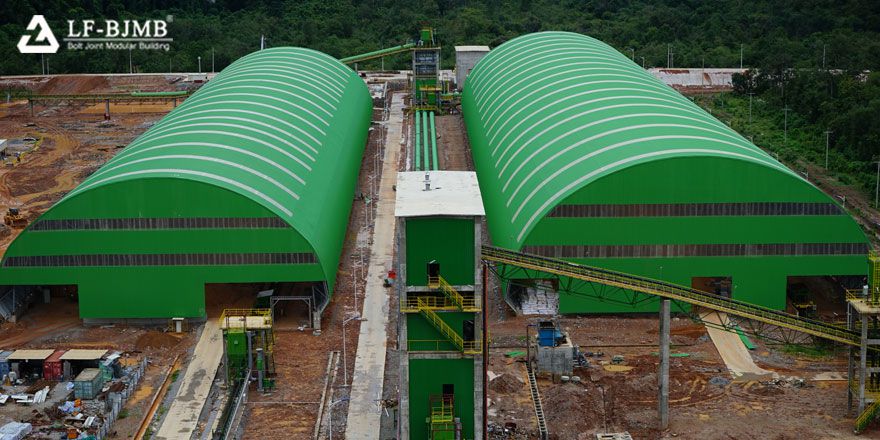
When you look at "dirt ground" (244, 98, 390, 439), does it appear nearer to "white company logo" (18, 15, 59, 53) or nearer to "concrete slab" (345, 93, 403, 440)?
"concrete slab" (345, 93, 403, 440)

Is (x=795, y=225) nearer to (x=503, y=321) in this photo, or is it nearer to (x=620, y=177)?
(x=620, y=177)

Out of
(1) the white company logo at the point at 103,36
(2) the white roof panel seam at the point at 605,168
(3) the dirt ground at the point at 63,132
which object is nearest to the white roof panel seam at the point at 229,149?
(2) the white roof panel seam at the point at 605,168

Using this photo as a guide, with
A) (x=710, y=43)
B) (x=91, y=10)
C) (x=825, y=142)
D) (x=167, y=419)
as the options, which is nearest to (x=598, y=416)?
(x=167, y=419)

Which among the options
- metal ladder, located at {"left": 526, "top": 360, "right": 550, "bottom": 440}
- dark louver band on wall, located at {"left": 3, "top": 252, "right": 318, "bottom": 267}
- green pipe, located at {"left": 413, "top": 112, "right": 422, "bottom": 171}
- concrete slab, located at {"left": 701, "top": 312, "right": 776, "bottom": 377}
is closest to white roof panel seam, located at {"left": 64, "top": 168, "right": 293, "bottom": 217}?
dark louver band on wall, located at {"left": 3, "top": 252, "right": 318, "bottom": 267}

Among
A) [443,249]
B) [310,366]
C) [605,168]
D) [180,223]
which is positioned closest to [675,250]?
[605,168]

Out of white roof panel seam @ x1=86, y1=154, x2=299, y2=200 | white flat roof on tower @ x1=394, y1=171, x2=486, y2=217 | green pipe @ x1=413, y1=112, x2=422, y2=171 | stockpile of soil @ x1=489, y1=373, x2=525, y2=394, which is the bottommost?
stockpile of soil @ x1=489, y1=373, x2=525, y2=394

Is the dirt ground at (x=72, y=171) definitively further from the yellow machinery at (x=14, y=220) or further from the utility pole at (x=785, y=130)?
the utility pole at (x=785, y=130)

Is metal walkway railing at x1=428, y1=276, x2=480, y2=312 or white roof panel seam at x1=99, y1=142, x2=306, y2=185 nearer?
metal walkway railing at x1=428, y1=276, x2=480, y2=312
